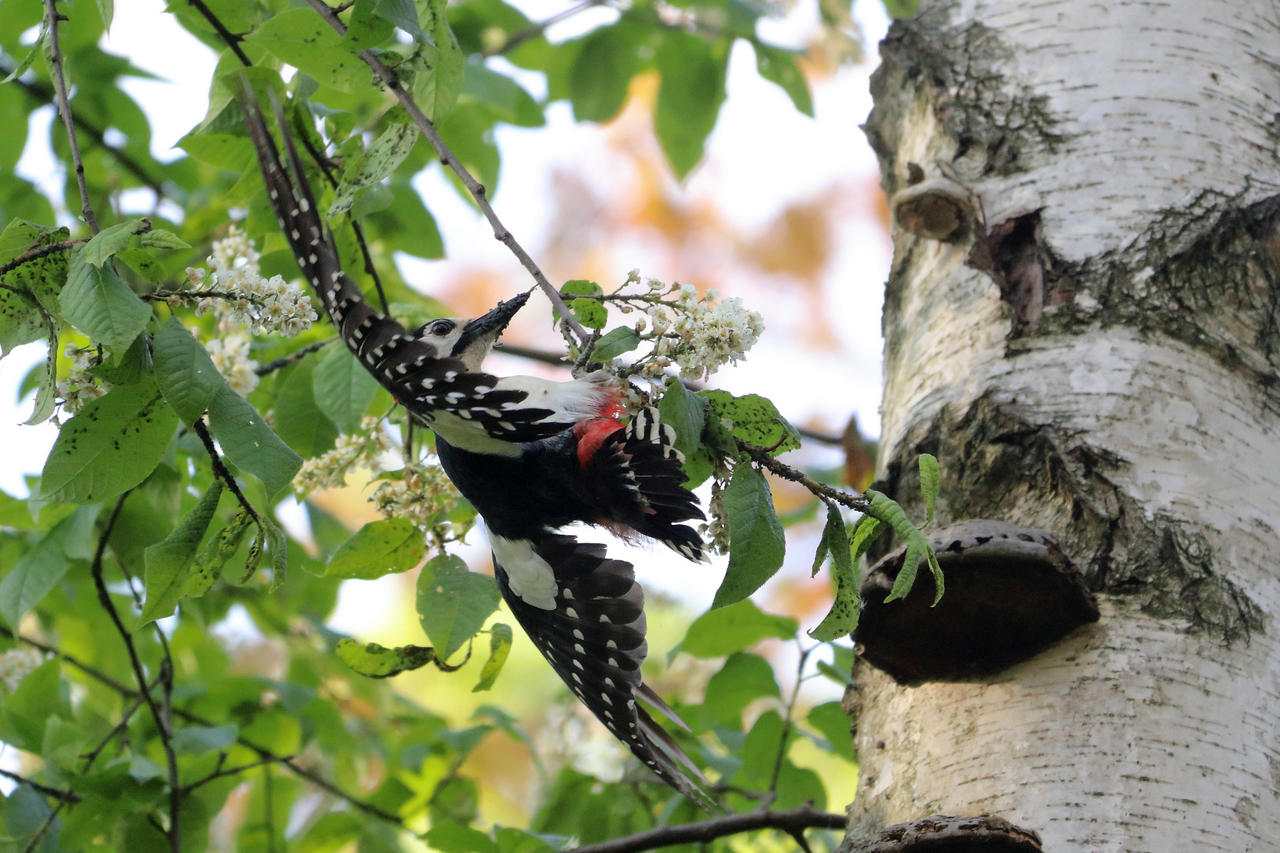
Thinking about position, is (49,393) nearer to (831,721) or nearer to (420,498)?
(420,498)

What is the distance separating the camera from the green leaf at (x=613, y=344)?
3.98ft

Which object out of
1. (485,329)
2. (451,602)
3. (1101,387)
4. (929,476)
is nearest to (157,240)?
(451,602)

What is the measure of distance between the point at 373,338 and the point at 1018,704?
0.99 m

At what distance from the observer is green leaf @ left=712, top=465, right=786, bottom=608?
1.25 m

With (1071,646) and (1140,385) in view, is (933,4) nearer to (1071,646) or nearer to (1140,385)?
(1140,385)

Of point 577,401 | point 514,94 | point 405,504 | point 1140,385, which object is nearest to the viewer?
point 1140,385

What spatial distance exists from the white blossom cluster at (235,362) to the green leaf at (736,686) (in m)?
1.01

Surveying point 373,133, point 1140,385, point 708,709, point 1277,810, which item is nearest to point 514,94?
point 373,133

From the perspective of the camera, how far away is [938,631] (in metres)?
1.56

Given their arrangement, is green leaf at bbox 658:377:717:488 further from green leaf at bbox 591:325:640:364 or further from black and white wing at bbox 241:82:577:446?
black and white wing at bbox 241:82:577:446

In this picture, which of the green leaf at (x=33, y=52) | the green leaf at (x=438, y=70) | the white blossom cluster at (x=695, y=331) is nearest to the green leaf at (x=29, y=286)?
the green leaf at (x=33, y=52)

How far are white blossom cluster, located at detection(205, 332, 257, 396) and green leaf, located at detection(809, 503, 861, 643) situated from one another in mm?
1213

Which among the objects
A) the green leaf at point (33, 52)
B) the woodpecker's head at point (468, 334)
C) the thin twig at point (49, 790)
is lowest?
the thin twig at point (49, 790)

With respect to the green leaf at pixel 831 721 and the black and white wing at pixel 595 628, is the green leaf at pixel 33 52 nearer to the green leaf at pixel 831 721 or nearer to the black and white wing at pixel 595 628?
the black and white wing at pixel 595 628
